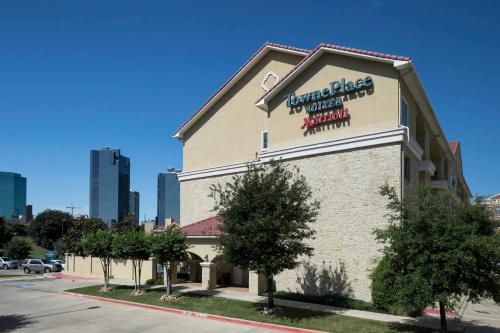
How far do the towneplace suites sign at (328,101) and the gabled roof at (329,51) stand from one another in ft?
3.35

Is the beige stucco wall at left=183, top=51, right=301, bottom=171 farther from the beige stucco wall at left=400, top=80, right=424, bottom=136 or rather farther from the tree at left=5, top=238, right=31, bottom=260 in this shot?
the tree at left=5, top=238, right=31, bottom=260

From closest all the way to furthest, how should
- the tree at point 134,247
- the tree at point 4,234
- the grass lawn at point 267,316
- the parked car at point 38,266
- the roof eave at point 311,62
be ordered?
the grass lawn at point 267,316, the roof eave at point 311,62, the tree at point 134,247, the parked car at point 38,266, the tree at point 4,234

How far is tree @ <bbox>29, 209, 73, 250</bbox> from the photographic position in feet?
364

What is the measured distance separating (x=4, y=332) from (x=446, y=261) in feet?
55.1

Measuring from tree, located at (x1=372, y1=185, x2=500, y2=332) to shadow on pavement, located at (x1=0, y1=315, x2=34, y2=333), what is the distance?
15.2m

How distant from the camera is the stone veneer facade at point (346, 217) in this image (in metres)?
21.9

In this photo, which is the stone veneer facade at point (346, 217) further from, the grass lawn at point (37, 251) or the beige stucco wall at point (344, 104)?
the grass lawn at point (37, 251)

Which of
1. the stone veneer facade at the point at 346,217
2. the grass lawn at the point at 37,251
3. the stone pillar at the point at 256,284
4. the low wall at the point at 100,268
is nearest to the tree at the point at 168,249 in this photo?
the stone pillar at the point at 256,284

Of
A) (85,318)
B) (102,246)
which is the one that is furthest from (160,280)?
(85,318)

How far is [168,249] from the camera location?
2436 cm

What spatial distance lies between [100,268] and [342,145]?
27723 millimetres

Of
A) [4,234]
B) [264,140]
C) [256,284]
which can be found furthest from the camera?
[4,234]

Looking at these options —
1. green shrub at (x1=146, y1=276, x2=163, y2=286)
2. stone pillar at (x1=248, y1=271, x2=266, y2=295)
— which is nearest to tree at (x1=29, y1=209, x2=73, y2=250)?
green shrub at (x1=146, y1=276, x2=163, y2=286)

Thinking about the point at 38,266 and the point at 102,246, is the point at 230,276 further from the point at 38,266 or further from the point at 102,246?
the point at 38,266
